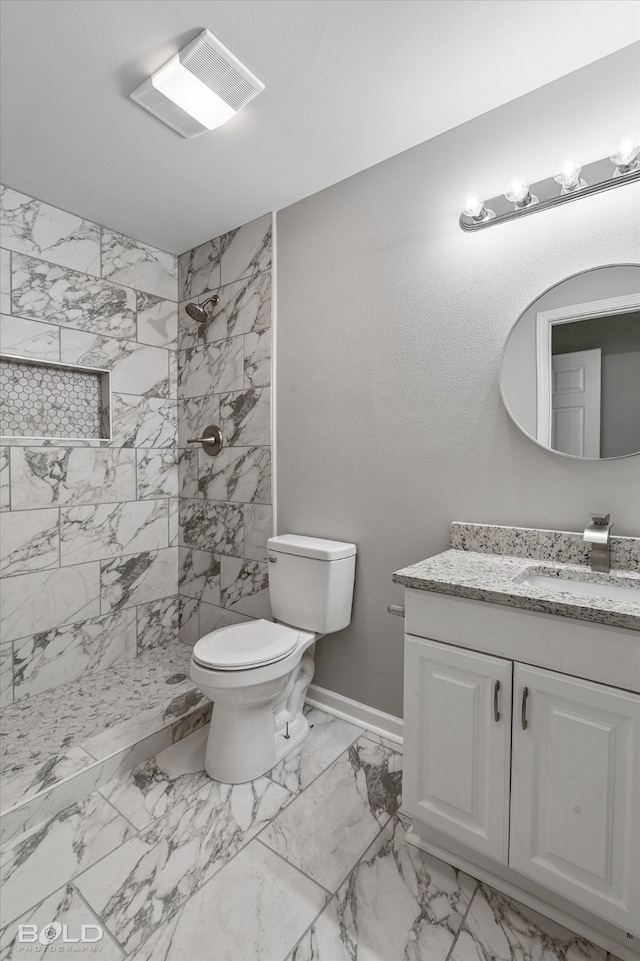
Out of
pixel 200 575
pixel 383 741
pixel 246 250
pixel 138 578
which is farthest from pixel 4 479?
pixel 383 741

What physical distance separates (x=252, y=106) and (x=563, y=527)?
1844mm

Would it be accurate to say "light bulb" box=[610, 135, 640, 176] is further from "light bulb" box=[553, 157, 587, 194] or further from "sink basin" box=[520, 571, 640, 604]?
"sink basin" box=[520, 571, 640, 604]

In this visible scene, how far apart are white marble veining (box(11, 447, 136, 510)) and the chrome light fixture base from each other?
Result: 207cm

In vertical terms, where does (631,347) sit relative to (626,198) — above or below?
below

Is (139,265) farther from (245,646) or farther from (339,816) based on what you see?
(339,816)

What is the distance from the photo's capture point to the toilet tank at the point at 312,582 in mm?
1913

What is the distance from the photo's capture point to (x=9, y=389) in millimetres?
2133

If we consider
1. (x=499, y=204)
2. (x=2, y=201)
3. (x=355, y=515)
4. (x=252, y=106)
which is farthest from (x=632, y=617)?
(x=2, y=201)

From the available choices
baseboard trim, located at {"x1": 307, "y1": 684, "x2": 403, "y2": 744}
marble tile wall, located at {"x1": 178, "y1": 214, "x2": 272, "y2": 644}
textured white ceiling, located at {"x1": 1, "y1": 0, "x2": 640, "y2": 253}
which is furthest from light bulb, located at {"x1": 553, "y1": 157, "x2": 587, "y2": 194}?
baseboard trim, located at {"x1": 307, "y1": 684, "x2": 403, "y2": 744}

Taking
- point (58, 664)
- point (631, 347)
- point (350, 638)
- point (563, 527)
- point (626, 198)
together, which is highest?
point (626, 198)

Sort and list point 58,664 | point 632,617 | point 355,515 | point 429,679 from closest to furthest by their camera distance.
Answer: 1. point 632,617
2. point 429,679
3. point 355,515
4. point 58,664

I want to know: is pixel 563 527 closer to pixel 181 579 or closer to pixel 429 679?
pixel 429 679

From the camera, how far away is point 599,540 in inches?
52.4

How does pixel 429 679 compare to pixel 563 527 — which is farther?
pixel 563 527
